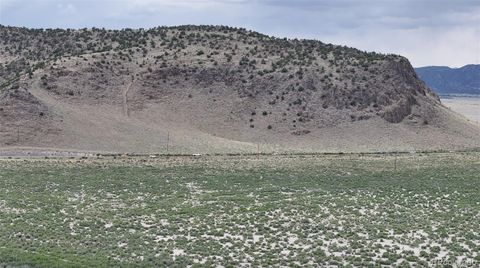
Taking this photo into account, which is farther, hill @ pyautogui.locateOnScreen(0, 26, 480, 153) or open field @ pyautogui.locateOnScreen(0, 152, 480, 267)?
hill @ pyautogui.locateOnScreen(0, 26, 480, 153)

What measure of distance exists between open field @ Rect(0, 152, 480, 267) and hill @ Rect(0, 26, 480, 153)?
38.1ft

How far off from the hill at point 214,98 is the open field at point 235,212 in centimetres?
1162

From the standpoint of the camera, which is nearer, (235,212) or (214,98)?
(235,212)

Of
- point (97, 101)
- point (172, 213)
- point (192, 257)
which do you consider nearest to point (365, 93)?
point (97, 101)

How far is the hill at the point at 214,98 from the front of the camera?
58906 mm

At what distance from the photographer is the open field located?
24297mm

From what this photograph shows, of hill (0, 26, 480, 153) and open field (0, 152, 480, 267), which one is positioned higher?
hill (0, 26, 480, 153)

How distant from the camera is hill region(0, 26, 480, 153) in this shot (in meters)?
58.9

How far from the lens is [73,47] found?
87188mm

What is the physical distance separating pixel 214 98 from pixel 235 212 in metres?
42.1

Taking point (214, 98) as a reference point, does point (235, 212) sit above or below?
below

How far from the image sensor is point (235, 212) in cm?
3127

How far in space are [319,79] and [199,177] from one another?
122 feet

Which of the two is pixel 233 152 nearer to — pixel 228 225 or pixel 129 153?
pixel 129 153
